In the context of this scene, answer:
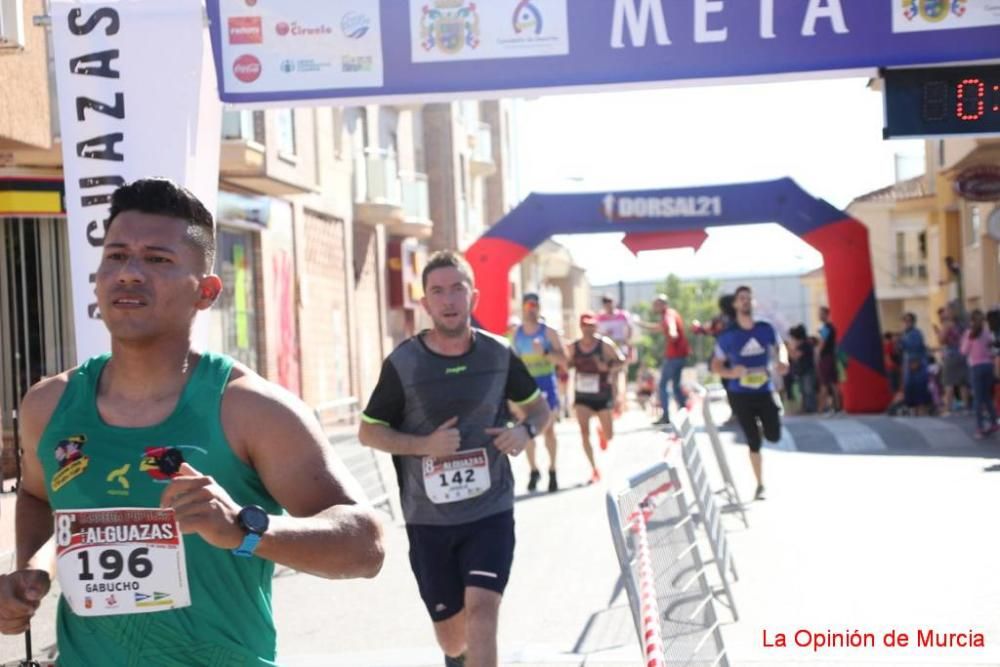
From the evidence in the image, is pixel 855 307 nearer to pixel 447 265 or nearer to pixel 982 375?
pixel 982 375

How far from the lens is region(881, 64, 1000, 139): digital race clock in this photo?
960 cm

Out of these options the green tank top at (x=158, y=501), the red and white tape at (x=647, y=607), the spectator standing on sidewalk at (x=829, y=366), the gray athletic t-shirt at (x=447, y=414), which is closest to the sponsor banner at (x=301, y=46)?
the gray athletic t-shirt at (x=447, y=414)

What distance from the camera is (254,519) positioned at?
282cm

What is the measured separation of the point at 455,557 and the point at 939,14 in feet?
15.7

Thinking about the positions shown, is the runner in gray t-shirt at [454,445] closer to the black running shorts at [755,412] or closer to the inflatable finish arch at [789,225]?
the black running shorts at [755,412]

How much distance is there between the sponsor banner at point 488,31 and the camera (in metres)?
9.32

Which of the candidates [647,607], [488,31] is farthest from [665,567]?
[488,31]

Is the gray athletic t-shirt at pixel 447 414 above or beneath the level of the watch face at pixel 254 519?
beneath

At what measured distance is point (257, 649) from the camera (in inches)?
126

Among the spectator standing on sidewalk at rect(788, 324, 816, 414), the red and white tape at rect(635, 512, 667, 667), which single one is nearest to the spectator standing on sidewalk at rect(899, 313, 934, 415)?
the spectator standing on sidewalk at rect(788, 324, 816, 414)

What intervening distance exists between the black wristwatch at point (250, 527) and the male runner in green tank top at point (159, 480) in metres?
0.23

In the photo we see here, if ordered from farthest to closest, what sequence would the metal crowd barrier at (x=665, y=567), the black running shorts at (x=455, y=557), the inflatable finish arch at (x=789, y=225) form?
the inflatable finish arch at (x=789, y=225) < the black running shorts at (x=455, y=557) < the metal crowd barrier at (x=665, y=567)

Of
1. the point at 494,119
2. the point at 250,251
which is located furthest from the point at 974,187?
the point at 494,119

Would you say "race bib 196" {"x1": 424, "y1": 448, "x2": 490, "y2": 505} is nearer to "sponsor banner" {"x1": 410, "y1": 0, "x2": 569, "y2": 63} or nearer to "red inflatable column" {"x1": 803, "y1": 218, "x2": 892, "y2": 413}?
"sponsor banner" {"x1": 410, "y1": 0, "x2": 569, "y2": 63}
